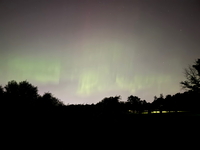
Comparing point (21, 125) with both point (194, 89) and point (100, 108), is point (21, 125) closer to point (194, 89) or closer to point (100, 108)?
point (100, 108)

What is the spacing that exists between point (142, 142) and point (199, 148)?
294cm

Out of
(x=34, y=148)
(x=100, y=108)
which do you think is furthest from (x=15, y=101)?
(x=100, y=108)

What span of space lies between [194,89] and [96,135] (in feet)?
120

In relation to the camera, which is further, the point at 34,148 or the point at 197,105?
the point at 197,105

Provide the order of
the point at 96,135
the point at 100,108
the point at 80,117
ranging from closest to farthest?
the point at 96,135 < the point at 80,117 < the point at 100,108

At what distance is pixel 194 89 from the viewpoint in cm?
3628

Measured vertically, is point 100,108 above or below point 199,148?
above

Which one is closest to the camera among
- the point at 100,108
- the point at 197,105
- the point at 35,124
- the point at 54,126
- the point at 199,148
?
the point at 199,148

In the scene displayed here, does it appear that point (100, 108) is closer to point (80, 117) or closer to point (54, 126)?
point (80, 117)

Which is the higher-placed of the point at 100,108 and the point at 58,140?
the point at 100,108

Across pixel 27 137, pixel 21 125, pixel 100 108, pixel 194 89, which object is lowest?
pixel 27 137

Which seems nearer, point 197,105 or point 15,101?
point 15,101

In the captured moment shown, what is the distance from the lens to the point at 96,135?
35.0 feet

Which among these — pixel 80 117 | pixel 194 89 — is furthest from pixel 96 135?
pixel 194 89
